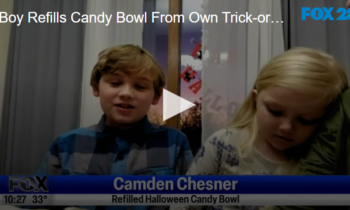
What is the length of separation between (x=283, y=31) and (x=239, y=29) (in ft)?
0.41

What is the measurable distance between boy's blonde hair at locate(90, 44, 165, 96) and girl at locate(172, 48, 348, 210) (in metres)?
0.23

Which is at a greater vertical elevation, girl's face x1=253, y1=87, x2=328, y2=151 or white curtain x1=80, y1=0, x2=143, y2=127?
white curtain x1=80, y1=0, x2=143, y2=127

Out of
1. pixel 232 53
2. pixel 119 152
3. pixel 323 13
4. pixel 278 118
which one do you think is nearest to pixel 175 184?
pixel 119 152

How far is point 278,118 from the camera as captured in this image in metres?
0.72

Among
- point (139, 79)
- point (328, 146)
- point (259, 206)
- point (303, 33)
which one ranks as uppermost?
point (303, 33)

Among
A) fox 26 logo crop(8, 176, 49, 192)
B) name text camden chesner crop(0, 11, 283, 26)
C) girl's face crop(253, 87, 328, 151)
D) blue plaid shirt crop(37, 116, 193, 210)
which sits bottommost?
fox 26 logo crop(8, 176, 49, 192)

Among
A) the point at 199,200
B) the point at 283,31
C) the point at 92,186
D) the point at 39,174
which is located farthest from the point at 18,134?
the point at 283,31

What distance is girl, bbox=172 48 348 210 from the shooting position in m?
0.71

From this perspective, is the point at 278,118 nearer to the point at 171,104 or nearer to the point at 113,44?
the point at 171,104

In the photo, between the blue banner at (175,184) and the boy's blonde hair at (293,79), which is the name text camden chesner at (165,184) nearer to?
the blue banner at (175,184)

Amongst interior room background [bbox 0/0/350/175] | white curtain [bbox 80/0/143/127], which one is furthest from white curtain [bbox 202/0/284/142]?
white curtain [bbox 80/0/143/127]

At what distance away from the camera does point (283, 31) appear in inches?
32.9

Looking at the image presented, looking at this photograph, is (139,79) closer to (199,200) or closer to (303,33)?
(199,200)

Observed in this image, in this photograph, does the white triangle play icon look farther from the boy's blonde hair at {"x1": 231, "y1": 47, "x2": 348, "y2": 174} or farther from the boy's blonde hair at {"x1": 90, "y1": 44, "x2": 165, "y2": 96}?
the boy's blonde hair at {"x1": 231, "y1": 47, "x2": 348, "y2": 174}
